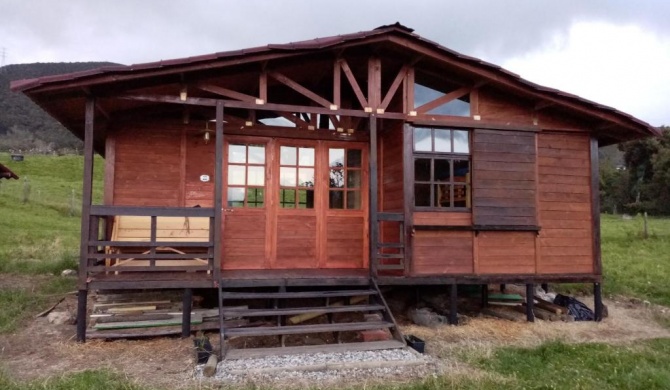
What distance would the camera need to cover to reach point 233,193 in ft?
26.3

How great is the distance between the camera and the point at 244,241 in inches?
313

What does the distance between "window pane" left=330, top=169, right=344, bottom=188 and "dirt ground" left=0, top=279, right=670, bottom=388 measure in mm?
2494

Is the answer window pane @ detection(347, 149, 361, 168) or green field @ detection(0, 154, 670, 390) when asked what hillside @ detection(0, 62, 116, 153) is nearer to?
green field @ detection(0, 154, 670, 390)

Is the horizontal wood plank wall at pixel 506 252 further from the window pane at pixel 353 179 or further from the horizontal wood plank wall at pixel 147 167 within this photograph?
the horizontal wood plank wall at pixel 147 167

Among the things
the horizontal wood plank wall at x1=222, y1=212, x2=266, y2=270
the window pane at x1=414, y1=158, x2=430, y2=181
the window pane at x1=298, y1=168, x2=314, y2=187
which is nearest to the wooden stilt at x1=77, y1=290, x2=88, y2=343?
the horizontal wood plank wall at x1=222, y1=212, x2=266, y2=270

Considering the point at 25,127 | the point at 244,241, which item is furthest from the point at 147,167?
the point at 25,127

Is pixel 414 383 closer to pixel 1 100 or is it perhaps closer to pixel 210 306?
pixel 210 306

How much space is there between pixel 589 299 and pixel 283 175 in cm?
695

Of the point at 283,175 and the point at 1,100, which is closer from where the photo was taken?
the point at 283,175

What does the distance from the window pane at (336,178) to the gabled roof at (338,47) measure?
214 cm

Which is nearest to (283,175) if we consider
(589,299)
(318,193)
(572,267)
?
(318,193)

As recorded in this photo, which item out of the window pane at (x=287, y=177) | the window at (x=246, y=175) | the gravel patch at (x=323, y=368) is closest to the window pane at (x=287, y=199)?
the window pane at (x=287, y=177)

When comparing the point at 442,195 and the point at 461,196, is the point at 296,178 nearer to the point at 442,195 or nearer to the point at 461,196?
the point at 442,195

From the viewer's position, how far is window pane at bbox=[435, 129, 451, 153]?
7891mm
